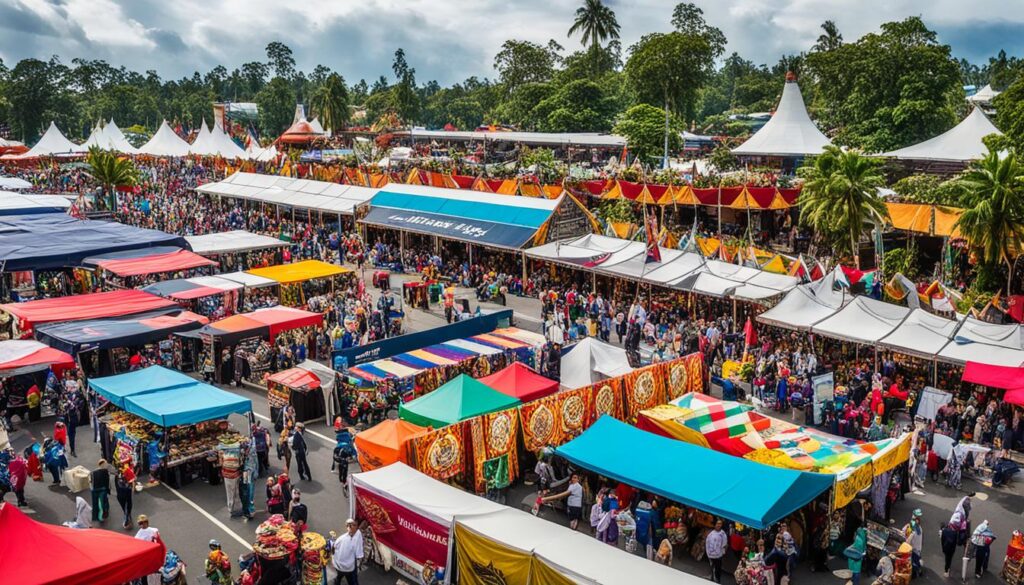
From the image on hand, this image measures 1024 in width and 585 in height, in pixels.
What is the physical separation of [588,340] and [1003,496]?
29.7ft

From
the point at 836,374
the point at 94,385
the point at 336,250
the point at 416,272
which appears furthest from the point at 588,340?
the point at 336,250

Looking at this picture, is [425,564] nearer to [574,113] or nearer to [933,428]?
[933,428]

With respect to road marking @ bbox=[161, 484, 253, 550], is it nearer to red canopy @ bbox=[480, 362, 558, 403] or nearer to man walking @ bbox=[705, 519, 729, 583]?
red canopy @ bbox=[480, 362, 558, 403]

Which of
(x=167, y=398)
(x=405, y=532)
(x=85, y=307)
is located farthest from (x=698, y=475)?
(x=85, y=307)

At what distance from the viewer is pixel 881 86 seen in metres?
46.1

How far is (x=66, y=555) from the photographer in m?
10.6

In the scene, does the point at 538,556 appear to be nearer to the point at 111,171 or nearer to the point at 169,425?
the point at 169,425

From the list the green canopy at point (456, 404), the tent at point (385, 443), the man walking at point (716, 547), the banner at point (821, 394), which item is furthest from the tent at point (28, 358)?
the banner at point (821, 394)

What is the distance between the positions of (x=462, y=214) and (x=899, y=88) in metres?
26.3

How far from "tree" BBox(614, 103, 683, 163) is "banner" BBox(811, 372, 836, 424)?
1359 inches

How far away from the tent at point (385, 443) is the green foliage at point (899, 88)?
A: 38.1 m

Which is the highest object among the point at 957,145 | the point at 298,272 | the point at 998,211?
the point at 957,145

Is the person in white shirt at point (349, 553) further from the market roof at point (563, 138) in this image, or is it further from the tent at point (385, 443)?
the market roof at point (563, 138)

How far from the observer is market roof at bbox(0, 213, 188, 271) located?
28812 millimetres
